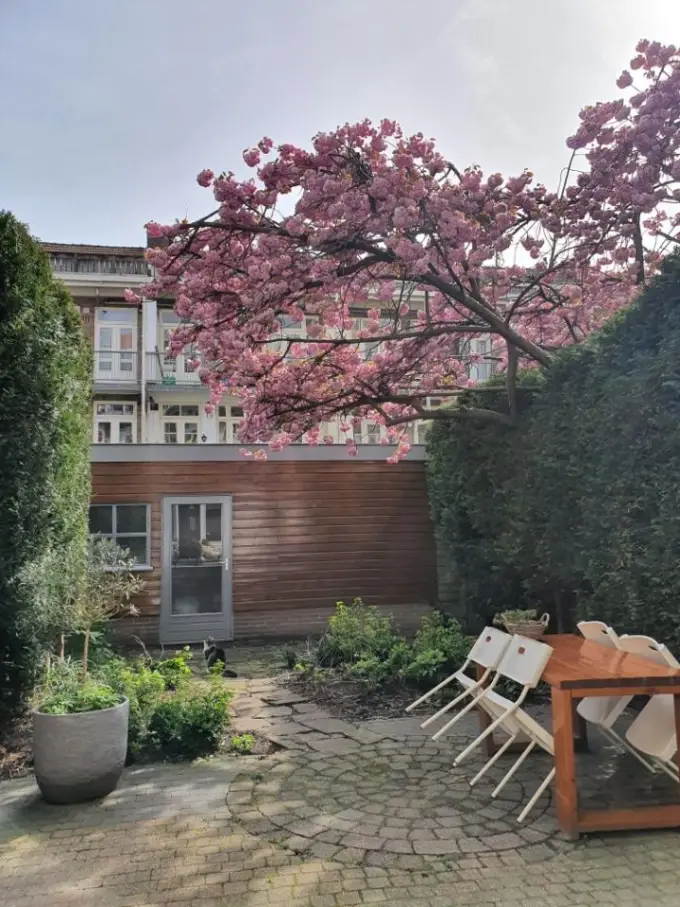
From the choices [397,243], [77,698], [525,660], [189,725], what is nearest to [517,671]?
[525,660]

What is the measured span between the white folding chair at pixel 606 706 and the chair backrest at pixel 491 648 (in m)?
0.55

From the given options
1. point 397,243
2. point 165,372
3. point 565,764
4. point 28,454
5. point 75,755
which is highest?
point 165,372

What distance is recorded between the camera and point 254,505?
888cm

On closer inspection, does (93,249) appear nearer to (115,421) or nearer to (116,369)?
(116,369)

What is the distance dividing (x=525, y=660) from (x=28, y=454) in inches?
133

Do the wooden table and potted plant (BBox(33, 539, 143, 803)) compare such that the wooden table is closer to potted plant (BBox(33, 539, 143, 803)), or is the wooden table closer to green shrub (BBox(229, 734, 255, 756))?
green shrub (BBox(229, 734, 255, 756))

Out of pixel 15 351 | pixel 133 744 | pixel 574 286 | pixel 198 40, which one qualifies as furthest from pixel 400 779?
pixel 198 40

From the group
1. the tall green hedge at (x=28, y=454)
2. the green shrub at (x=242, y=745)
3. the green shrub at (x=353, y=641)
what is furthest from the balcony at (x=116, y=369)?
the green shrub at (x=242, y=745)

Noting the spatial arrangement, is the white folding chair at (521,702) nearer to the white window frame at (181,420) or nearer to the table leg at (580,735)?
the table leg at (580,735)

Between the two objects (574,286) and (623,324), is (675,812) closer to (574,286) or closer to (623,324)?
(623,324)

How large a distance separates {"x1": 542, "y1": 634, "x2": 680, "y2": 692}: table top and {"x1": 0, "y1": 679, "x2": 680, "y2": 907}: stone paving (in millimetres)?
680

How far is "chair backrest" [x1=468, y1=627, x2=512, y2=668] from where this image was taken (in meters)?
3.77

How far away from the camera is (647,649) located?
11.5 ft

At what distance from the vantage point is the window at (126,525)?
848 centimetres
